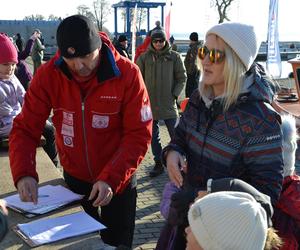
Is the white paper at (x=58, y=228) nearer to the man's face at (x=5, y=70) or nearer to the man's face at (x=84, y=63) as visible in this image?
the man's face at (x=84, y=63)

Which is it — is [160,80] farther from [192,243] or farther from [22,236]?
[192,243]

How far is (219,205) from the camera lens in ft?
4.75

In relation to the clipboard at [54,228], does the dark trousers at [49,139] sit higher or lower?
lower

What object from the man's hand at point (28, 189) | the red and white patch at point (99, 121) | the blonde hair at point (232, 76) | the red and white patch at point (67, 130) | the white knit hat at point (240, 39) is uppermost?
the white knit hat at point (240, 39)

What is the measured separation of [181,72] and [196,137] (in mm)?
3836

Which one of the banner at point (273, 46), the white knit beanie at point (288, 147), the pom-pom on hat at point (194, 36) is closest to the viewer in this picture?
the white knit beanie at point (288, 147)

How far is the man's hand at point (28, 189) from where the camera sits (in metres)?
2.25

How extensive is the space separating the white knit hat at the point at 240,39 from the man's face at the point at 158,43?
3.71 metres

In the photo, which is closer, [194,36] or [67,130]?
[67,130]

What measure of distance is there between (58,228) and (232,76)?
1064 millimetres

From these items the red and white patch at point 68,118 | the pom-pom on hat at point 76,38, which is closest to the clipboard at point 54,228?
the red and white patch at point 68,118

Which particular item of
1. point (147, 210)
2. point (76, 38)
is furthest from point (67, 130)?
point (147, 210)

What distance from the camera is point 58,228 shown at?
6.88 feet

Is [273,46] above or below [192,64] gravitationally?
above
